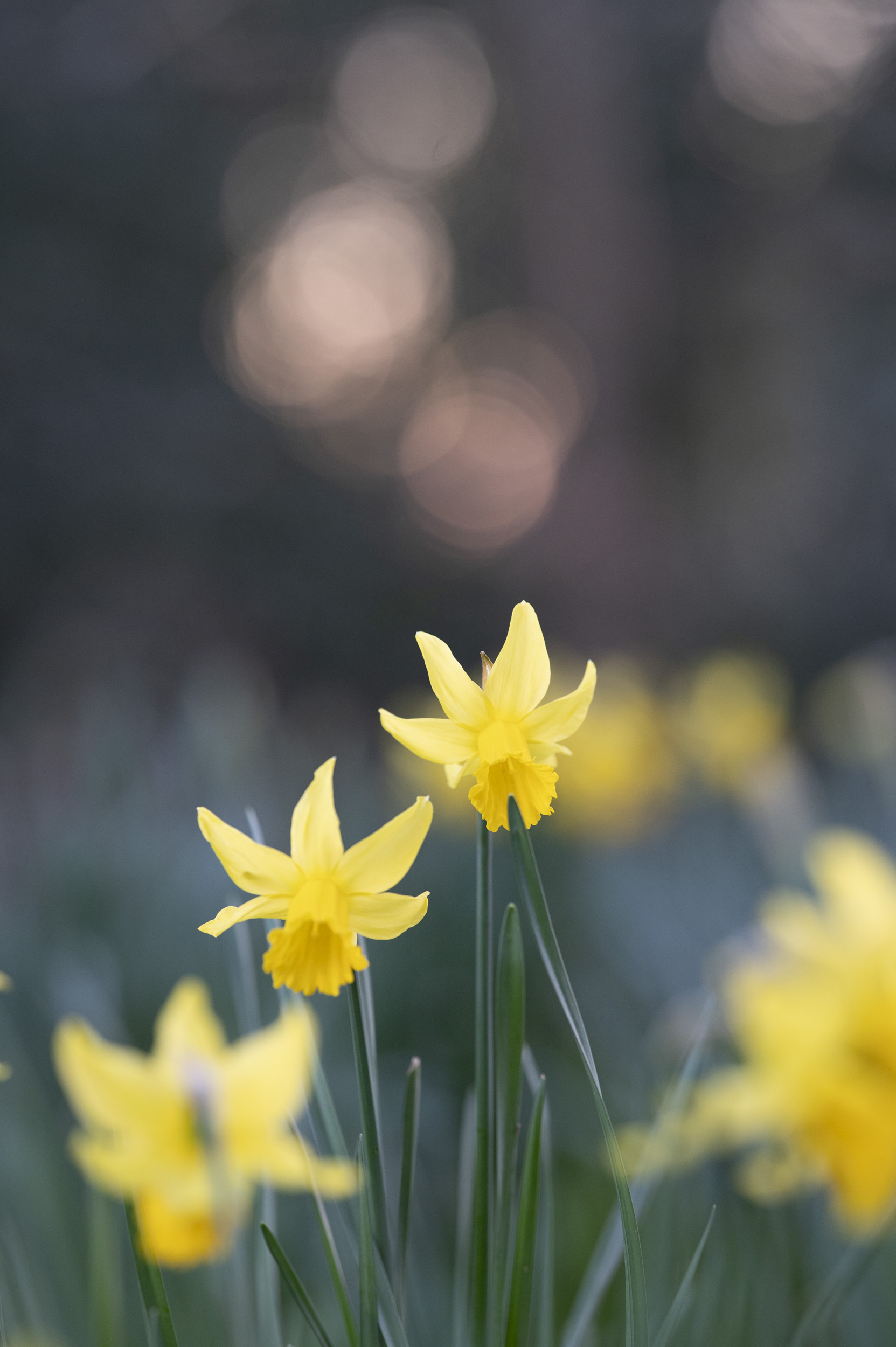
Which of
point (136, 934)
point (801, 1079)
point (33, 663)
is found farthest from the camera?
point (33, 663)

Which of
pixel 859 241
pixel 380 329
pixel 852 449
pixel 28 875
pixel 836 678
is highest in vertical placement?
pixel 380 329

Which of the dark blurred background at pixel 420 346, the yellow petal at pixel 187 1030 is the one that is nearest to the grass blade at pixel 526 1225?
the yellow petal at pixel 187 1030

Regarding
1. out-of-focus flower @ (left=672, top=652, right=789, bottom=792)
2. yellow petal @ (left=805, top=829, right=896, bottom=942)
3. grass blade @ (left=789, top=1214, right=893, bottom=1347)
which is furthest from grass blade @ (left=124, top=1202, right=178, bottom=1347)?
out-of-focus flower @ (left=672, top=652, right=789, bottom=792)

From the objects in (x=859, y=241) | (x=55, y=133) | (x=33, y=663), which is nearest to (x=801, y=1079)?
(x=859, y=241)

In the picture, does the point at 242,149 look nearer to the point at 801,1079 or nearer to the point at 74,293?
the point at 74,293

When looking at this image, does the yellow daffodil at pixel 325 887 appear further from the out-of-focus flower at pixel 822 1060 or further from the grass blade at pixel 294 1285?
the out-of-focus flower at pixel 822 1060
